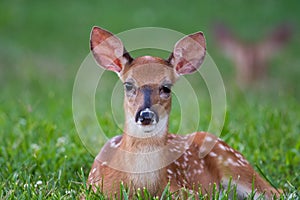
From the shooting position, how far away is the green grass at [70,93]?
4.75 m

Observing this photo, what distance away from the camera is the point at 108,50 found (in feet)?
13.5

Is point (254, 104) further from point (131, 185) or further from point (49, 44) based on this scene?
point (49, 44)

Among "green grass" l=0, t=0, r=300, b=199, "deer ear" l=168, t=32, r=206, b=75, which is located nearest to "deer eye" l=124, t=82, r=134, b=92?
"deer ear" l=168, t=32, r=206, b=75

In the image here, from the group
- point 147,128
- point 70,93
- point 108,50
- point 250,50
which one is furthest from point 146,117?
point 250,50

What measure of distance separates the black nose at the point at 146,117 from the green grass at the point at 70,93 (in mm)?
495

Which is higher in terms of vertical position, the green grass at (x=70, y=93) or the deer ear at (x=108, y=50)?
the deer ear at (x=108, y=50)

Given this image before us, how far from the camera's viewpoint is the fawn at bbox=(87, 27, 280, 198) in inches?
153

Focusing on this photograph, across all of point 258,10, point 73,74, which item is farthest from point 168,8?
point 73,74

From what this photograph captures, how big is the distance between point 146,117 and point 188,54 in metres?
0.66

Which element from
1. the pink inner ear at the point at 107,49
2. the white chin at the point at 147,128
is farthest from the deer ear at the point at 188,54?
the white chin at the point at 147,128

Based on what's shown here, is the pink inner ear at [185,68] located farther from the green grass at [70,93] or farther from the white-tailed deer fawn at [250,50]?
the white-tailed deer fawn at [250,50]

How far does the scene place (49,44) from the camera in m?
11.8

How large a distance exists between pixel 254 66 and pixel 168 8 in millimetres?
3552

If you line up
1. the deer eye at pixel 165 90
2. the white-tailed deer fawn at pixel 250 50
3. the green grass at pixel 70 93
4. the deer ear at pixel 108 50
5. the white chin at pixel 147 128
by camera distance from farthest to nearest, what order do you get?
the white-tailed deer fawn at pixel 250 50 < the green grass at pixel 70 93 < the deer ear at pixel 108 50 < the deer eye at pixel 165 90 < the white chin at pixel 147 128
